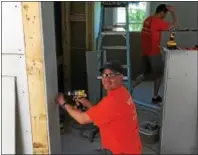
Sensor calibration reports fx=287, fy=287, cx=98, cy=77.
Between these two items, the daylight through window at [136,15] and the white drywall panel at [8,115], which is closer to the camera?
the white drywall panel at [8,115]

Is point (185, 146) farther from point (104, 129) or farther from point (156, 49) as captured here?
point (156, 49)

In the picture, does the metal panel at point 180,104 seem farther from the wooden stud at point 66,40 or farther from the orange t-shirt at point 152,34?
the wooden stud at point 66,40

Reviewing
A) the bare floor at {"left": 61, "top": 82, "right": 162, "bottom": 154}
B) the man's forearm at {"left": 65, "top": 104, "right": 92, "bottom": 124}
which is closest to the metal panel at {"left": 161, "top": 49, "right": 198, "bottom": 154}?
the bare floor at {"left": 61, "top": 82, "right": 162, "bottom": 154}

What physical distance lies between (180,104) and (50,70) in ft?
4.86

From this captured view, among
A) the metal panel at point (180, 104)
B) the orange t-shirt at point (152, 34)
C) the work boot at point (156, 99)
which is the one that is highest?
the orange t-shirt at point (152, 34)

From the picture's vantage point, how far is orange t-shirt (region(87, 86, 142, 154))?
194cm

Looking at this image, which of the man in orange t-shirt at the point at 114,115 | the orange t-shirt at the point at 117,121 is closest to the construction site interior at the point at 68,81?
the man in orange t-shirt at the point at 114,115

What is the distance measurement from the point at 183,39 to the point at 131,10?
132 centimetres

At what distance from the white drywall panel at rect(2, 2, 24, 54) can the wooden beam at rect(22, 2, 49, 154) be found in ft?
0.13

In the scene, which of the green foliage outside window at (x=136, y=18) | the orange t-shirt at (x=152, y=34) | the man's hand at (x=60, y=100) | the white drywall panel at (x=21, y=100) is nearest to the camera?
the white drywall panel at (x=21, y=100)

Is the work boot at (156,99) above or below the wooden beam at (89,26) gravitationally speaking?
below

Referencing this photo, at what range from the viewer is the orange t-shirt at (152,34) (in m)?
4.16

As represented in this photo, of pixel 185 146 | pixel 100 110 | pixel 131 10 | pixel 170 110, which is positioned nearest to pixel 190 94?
pixel 170 110

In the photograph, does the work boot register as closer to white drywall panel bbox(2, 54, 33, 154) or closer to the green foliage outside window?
the green foliage outside window
